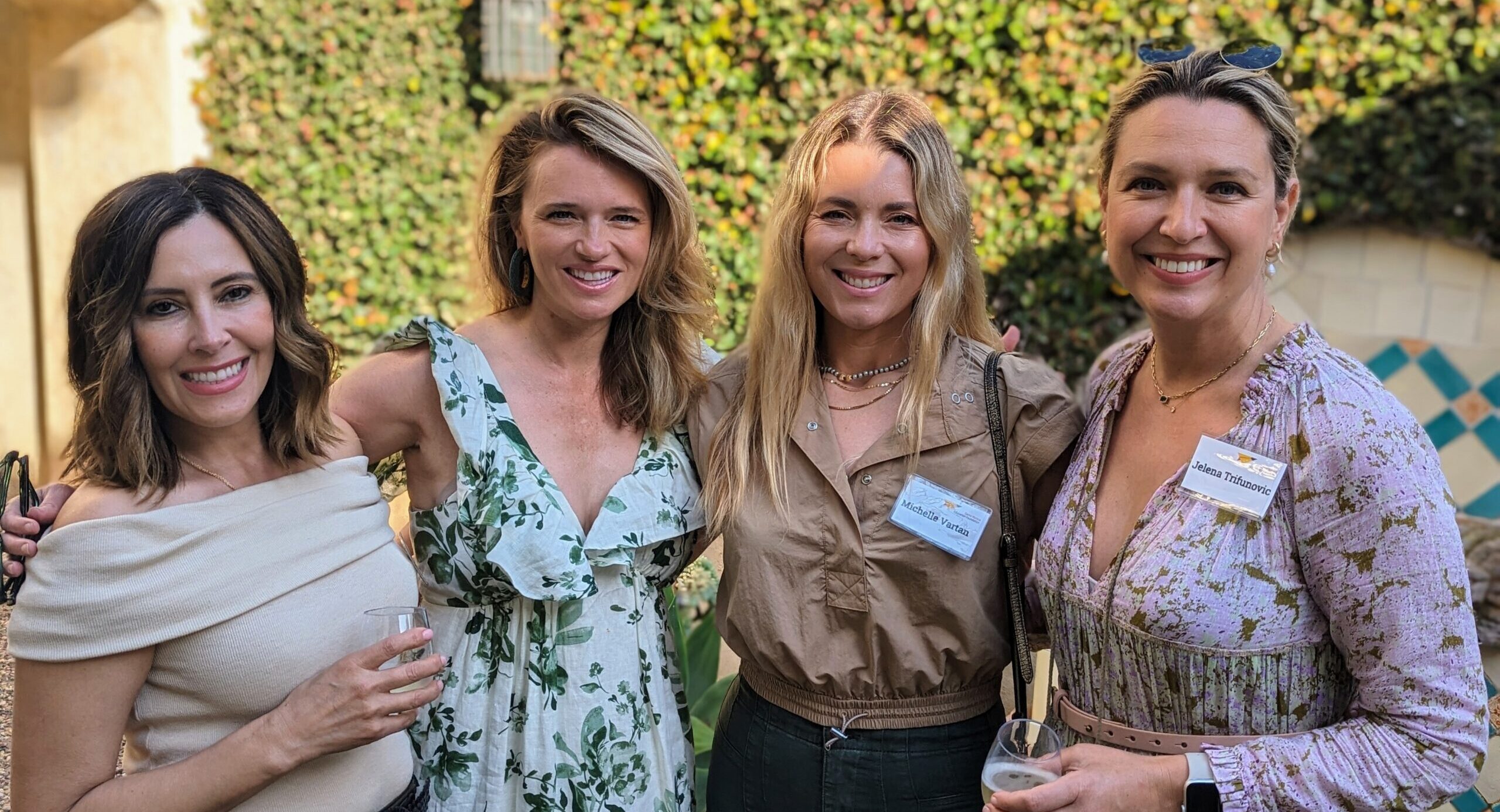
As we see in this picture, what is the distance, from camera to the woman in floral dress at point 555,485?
2182mm

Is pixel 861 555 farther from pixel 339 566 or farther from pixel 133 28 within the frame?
pixel 133 28

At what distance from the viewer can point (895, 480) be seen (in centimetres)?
224

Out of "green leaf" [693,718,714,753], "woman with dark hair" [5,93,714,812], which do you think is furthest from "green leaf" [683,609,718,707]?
"woman with dark hair" [5,93,714,812]

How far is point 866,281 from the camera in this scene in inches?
89.7

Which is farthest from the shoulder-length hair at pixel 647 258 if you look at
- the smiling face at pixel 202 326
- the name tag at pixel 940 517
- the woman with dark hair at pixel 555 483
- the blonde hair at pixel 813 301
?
the smiling face at pixel 202 326

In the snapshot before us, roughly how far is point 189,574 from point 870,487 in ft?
3.86

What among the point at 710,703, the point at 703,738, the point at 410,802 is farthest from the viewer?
the point at 710,703

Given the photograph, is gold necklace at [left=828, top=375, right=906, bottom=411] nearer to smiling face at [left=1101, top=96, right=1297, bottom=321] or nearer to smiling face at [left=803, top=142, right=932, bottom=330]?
smiling face at [left=803, top=142, right=932, bottom=330]

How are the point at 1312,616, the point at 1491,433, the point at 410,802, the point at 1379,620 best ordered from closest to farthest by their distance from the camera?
the point at 1379,620 < the point at 1312,616 < the point at 410,802 < the point at 1491,433

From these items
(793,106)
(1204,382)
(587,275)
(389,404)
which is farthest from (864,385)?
(793,106)

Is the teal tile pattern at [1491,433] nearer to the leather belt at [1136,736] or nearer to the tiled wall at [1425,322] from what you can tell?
the tiled wall at [1425,322]

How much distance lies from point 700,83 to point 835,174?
390 centimetres

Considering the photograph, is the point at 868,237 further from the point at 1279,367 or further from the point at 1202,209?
the point at 1279,367

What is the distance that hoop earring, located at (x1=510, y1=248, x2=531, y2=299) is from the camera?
2436 millimetres
